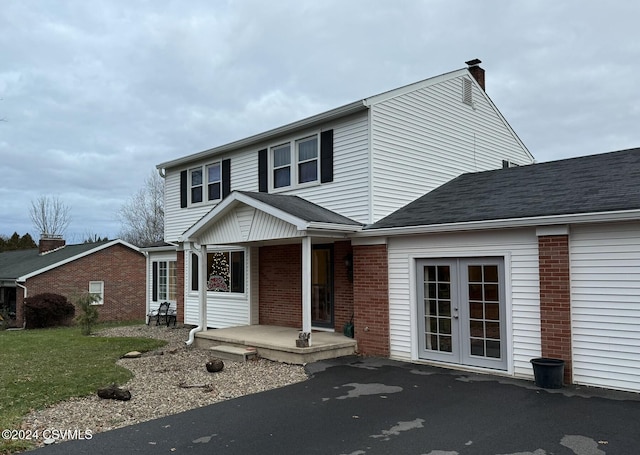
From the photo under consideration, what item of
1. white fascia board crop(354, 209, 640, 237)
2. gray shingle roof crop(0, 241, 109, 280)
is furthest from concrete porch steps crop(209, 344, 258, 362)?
gray shingle roof crop(0, 241, 109, 280)

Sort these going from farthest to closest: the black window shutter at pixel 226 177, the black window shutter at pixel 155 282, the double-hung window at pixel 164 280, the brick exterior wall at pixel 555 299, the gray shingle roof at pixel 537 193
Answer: the black window shutter at pixel 155 282
the double-hung window at pixel 164 280
the black window shutter at pixel 226 177
the gray shingle roof at pixel 537 193
the brick exterior wall at pixel 555 299

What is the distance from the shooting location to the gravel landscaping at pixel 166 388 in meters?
6.16

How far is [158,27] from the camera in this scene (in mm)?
11352

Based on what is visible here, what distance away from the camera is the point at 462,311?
885cm

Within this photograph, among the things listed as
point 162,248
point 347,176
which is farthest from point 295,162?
point 162,248

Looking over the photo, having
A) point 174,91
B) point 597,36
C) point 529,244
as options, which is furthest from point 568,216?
point 174,91

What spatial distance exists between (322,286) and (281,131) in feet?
13.1

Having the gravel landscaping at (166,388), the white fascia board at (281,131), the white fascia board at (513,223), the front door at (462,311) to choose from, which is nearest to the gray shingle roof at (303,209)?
the white fascia board at (513,223)

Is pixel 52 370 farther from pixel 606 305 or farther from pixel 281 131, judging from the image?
pixel 606 305

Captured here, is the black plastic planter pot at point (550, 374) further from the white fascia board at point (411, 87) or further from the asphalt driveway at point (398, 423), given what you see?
the white fascia board at point (411, 87)

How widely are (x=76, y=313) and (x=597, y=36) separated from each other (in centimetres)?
2376

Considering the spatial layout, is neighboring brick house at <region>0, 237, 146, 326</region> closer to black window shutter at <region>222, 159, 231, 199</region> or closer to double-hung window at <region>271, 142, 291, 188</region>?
black window shutter at <region>222, 159, 231, 199</region>

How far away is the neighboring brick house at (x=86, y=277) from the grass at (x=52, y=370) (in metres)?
9.46

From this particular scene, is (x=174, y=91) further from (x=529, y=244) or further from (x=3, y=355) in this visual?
(x=529, y=244)
